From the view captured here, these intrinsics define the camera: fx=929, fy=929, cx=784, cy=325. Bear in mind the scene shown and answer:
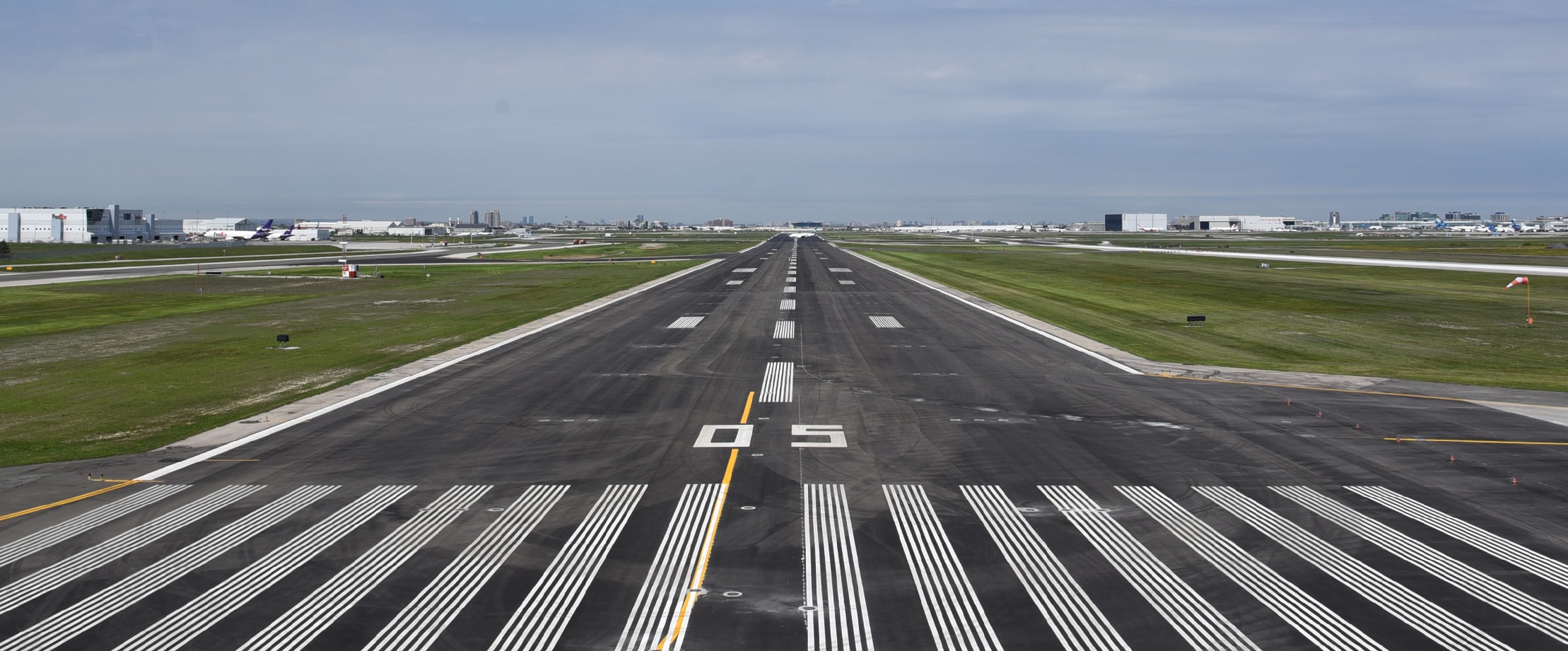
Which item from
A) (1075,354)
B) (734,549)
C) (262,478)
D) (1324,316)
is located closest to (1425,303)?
(1324,316)

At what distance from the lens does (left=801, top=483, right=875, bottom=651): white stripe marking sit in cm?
812

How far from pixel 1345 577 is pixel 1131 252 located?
11138 centimetres

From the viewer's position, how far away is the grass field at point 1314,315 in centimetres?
2636

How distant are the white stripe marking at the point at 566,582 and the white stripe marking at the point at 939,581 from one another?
130 inches

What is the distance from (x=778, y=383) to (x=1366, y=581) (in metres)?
13.6

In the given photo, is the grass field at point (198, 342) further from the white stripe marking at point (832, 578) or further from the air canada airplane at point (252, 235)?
the air canada airplane at point (252, 235)

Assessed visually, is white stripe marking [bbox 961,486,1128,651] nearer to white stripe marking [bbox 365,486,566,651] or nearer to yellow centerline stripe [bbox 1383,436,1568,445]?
white stripe marking [bbox 365,486,566,651]

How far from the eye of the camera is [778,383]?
21.6 meters

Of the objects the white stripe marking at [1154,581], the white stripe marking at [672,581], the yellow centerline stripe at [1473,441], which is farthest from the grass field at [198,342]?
the yellow centerline stripe at [1473,441]

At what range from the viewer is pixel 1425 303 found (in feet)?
148

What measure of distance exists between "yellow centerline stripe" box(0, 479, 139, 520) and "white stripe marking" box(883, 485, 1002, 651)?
10.5 m

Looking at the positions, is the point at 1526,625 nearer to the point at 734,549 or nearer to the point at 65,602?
the point at 734,549

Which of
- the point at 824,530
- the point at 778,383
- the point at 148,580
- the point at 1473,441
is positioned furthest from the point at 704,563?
the point at 1473,441

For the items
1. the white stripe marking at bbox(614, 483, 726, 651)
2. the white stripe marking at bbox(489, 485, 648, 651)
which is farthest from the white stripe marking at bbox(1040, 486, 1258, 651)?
the white stripe marking at bbox(489, 485, 648, 651)
